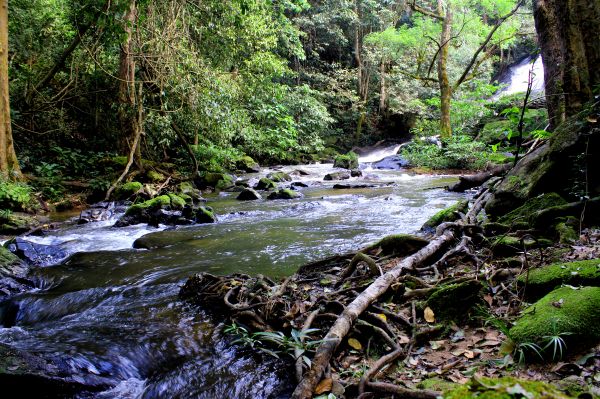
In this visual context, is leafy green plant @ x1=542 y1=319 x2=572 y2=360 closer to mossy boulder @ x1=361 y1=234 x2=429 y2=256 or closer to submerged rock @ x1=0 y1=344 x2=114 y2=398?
mossy boulder @ x1=361 y1=234 x2=429 y2=256

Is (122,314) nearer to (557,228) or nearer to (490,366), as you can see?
(490,366)

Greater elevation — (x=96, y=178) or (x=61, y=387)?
(x=96, y=178)

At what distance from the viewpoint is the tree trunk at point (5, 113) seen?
33.0 ft

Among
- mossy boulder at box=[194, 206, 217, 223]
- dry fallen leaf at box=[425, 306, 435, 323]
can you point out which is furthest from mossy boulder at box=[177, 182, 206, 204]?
dry fallen leaf at box=[425, 306, 435, 323]

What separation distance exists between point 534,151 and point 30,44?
16.4 m

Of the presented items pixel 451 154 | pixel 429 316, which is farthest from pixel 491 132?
pixel 429 316

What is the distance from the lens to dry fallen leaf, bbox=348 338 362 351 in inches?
119

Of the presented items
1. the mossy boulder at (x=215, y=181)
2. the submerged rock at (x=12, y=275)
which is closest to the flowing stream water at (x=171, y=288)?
the submerged rock at (x=12, y=275)

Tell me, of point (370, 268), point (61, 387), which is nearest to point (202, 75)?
point (370, 268)

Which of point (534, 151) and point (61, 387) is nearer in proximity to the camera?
point (61, 387)

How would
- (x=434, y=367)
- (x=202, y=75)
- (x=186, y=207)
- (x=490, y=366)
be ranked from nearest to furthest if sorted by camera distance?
1. (x=490, y=366)
2. (x=434, y=367)
3. (x=186, y=207)
4. (x=202, y=75)

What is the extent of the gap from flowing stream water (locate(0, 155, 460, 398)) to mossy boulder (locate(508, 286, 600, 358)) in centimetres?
165

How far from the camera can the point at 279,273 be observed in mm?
5395

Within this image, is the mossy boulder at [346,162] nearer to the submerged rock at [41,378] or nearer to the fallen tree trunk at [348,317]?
the fallen tree trunk at [348,317]
